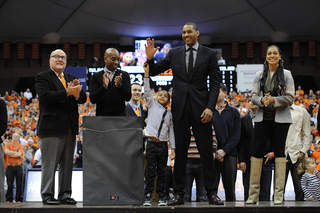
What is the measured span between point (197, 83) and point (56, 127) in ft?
5.45

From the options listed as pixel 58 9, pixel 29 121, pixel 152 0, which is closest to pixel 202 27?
pixel 152 0

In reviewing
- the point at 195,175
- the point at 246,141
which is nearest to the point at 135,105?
the point at 195,175

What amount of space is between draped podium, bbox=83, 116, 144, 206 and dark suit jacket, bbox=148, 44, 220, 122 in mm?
506

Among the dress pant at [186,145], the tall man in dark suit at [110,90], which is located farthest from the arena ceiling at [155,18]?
the dress pant at [186,145]

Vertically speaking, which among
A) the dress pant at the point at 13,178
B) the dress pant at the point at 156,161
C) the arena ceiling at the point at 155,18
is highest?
the arena ceiling at the point at 155,18

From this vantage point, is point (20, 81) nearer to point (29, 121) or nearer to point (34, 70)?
point (34, 70)

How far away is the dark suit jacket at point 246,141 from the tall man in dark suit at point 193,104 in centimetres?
174

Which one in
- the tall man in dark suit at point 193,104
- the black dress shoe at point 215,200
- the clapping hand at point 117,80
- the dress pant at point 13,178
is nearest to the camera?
the black dress shoe at point 215,200

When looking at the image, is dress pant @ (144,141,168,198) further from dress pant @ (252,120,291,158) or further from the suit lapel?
the suit lapel

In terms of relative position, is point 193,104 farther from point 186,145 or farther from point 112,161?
point 112,161

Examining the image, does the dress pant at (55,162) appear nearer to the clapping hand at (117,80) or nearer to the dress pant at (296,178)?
the clapping hand at (117,80)

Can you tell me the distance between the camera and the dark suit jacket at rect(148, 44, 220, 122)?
12.2 feet

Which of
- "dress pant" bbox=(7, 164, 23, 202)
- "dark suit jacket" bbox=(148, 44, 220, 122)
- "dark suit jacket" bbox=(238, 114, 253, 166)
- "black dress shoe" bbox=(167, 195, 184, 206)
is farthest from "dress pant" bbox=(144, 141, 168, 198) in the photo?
"dress pant" bbox=(7, 164, 23, 202)

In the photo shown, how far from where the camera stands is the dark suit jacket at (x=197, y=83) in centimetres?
371
